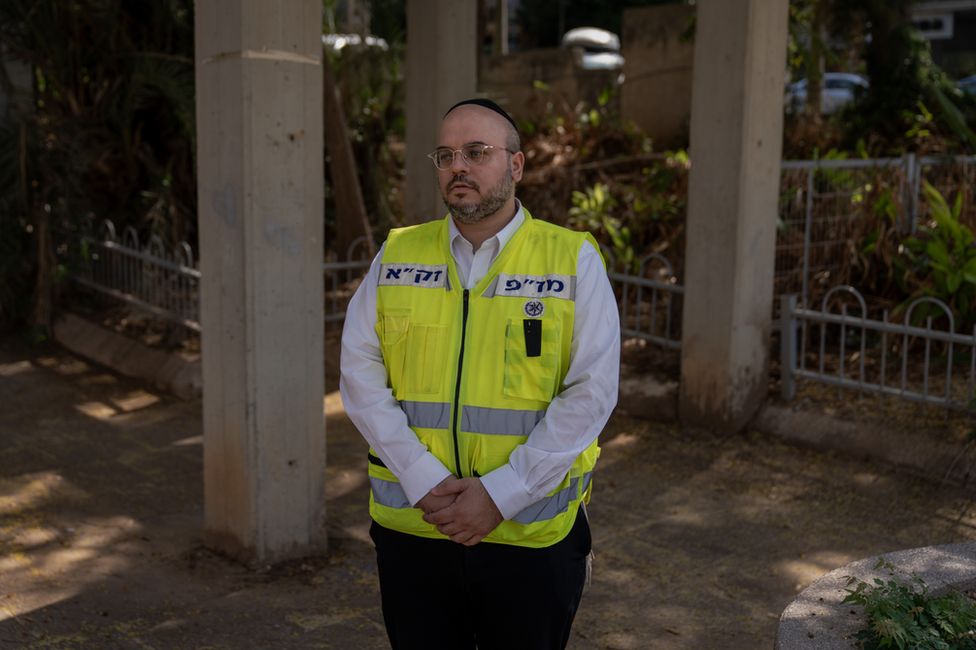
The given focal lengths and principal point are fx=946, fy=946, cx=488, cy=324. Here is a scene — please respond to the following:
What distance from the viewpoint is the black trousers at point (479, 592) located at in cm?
238

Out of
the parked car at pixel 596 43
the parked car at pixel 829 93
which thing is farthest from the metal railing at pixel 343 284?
the parked car at pixel 596 43

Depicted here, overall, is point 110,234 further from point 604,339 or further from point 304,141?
point 604,339

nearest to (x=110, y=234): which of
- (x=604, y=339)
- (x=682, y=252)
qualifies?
(x=682, y=252)

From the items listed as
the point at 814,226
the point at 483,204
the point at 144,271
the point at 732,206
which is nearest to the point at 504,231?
the point at 483,204

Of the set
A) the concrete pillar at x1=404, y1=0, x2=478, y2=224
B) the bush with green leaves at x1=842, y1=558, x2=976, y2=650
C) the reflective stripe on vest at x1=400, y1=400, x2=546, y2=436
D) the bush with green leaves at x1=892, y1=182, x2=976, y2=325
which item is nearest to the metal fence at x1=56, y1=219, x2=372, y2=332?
the concrete pillar at x1=404, y1=0, x2=478, y2=224

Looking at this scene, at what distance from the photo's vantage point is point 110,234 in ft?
28.8

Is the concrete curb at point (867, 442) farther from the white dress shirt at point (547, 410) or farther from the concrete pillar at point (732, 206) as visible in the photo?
the white dress shirt at point (547, 410)

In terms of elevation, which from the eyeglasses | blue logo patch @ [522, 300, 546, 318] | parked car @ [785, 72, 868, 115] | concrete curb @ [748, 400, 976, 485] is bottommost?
concrete curb @ [748, 400, 976, 485]

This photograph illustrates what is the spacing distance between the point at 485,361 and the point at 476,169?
49 cm

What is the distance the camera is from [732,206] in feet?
19.9

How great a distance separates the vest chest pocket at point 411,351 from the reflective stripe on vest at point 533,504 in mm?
238

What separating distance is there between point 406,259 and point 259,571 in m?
2.28

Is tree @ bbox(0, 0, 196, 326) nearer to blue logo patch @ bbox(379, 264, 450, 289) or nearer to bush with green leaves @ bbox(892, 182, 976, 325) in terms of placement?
bush with green leaves @ bbox(892, 182, 976, 325)

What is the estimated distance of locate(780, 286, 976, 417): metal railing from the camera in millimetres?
5605
